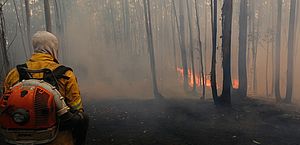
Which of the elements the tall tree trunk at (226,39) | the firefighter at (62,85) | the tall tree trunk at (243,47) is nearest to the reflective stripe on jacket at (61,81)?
the firefighter at (62,85)

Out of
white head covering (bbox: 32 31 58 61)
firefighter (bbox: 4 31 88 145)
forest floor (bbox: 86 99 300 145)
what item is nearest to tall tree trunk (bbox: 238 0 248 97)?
forest floor (bbox: 86 99 300 145)

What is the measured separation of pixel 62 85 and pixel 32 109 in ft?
1.08

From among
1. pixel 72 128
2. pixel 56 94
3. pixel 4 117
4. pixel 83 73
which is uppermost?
pixel 56 94

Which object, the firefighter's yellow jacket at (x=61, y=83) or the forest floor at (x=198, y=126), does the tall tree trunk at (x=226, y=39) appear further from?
the firefighter's yellow jacket at (x=61, y=83)

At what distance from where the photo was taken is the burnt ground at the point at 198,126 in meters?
7.28

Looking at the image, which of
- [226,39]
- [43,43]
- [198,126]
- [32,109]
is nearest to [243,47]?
[226,39]

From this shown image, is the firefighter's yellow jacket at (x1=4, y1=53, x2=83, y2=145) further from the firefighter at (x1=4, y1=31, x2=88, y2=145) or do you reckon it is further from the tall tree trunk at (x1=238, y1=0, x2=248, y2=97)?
the tall tree trunk at (x1=238, y1=0, x2=248, y2=97)

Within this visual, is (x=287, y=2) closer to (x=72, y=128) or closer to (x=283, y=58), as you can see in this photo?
(x=283, y=58)

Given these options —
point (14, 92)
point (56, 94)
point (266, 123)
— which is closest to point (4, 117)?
point (14, 92)

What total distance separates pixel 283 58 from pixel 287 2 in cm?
1374

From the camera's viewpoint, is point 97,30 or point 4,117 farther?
point 97,30

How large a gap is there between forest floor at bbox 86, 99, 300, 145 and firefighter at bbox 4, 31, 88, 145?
4.64m

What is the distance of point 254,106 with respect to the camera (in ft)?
37.3

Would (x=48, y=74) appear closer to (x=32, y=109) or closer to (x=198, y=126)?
(x=32, y=109)
